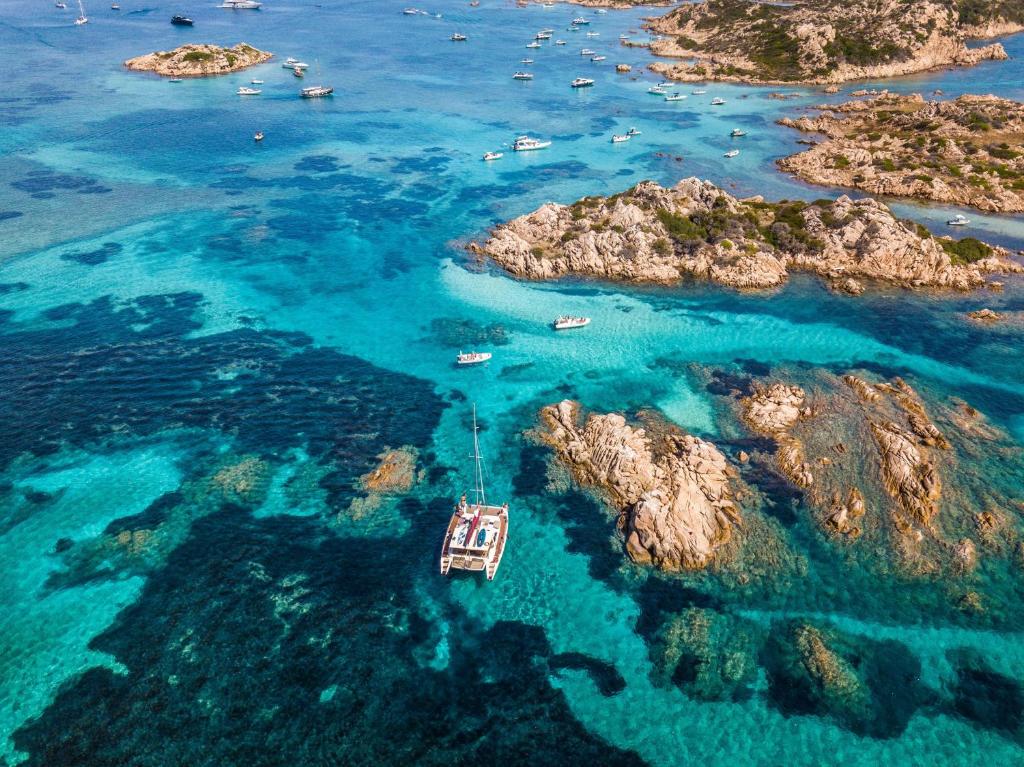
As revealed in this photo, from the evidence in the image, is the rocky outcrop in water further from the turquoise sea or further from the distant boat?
the distant boat

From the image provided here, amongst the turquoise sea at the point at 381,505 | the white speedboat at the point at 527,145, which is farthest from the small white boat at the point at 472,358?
the white speedboat at the point at 527,145

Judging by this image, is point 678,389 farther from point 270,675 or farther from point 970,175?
point 970,175

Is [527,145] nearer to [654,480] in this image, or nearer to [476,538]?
[654,480]

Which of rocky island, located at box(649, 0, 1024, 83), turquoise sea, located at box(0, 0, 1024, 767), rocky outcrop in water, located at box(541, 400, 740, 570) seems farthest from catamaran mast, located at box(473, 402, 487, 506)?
rocky island, located at box(649, 0, 1024, 83)

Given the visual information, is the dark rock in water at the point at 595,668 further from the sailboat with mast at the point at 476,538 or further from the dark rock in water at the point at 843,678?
the dark rock in water at the point at 843,678

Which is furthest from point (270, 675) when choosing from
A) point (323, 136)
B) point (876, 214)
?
point (323, 136)

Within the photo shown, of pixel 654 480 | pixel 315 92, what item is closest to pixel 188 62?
pixel 315 92
